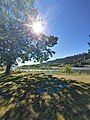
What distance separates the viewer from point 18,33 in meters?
19.6

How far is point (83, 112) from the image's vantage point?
23.6ft

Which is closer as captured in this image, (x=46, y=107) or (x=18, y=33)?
(x=46, y=107)

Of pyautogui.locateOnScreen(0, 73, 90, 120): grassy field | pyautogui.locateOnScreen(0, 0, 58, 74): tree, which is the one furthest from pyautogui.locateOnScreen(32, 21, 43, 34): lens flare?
pyautogui.locateOnScreen(0, 73, 90, 120): grassy field

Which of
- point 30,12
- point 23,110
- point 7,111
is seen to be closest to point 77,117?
point 23,110

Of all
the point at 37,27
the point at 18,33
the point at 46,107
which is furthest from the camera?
the point at 37,27

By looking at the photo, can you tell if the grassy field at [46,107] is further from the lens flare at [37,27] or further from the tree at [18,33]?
the lens flare at [37,27]

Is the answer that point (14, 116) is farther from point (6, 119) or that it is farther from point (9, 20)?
point (9, 20)

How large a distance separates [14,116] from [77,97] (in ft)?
13.2

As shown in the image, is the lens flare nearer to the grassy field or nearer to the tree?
the tree

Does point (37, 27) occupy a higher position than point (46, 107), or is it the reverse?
point (37, 27)

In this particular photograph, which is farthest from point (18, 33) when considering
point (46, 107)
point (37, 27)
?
point (46, 107)

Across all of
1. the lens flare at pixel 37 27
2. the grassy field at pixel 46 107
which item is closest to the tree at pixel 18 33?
the lens flare at pixel 37 27

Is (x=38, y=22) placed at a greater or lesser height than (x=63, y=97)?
greater

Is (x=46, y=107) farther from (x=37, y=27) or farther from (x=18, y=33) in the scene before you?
(x=37, y=27)
